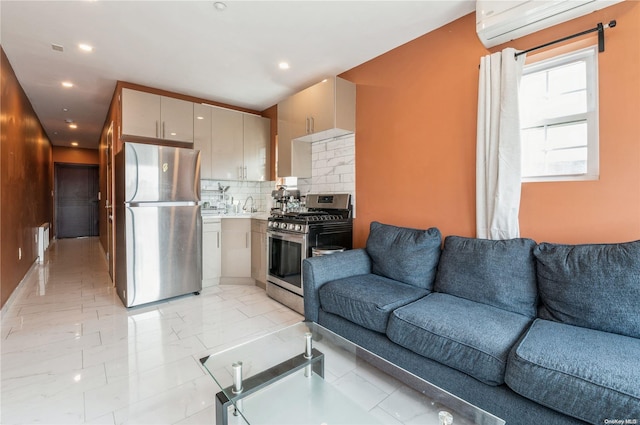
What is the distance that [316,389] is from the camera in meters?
1.47

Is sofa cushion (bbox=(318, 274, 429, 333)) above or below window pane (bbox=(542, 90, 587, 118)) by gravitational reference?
below

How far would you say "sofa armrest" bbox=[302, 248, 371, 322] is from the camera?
2.39m

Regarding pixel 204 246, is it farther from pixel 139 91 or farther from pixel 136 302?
pixel 139 91

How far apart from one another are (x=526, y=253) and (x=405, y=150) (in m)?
1.35

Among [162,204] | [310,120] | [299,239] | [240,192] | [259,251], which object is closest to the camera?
[299,239]

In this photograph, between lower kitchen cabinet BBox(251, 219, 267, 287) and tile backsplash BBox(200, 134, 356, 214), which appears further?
lower kitchen cabinet BBox(251, 219, 267, 287)

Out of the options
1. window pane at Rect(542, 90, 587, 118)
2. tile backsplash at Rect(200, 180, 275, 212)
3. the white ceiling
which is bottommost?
tile backsplash at Rect(200, 180, 275, 212)

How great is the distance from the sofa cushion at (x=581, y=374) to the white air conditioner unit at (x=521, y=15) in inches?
72.3

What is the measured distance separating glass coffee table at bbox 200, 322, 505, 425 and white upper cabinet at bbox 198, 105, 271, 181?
3082mm

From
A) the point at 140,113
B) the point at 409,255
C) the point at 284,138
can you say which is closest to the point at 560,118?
the point at 409,255

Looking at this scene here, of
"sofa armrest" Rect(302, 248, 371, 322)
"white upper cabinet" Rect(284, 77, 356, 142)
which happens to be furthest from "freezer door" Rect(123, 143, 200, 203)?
"sofa armrest" Rect(302, 248, 371, 322)

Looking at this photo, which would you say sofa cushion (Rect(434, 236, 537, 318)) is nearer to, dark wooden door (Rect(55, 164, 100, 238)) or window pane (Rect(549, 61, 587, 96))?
window pane (Rect(549, 61, 587, 96))

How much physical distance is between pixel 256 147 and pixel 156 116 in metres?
1.39

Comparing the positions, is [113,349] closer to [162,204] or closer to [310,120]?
[162,204]
